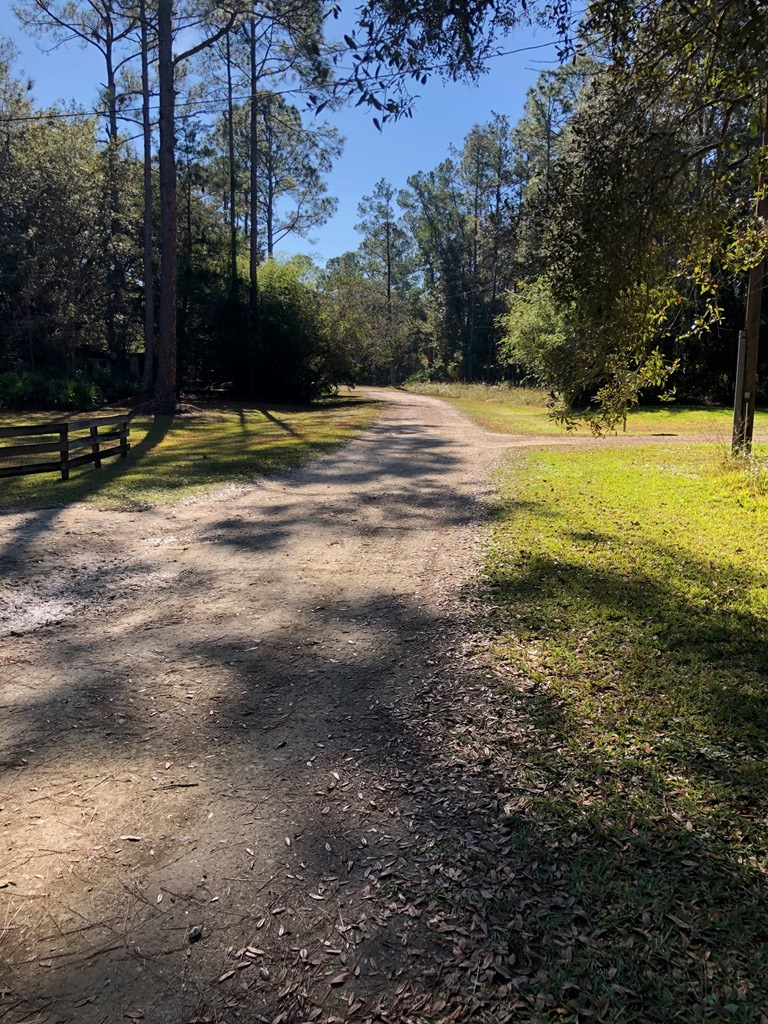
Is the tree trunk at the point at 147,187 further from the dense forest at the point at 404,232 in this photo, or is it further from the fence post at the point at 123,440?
the fence post at the point at 123,440

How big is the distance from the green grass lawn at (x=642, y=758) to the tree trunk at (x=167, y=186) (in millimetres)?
17147

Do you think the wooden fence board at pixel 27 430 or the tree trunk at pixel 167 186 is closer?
the wooden fence board at pixel 27 430

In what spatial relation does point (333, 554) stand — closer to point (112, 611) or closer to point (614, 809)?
point (112, 611)

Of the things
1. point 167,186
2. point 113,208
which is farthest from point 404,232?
point 167,186

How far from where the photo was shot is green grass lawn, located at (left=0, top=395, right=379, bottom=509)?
9.55m

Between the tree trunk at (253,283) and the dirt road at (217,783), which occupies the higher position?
the tree trunk at (253,283)

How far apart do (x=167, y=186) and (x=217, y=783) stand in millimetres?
20836

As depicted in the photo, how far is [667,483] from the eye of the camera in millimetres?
10031

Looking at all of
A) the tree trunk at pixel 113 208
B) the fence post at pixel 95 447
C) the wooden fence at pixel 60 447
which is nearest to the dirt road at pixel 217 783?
the wooden fence at pixel 60 447

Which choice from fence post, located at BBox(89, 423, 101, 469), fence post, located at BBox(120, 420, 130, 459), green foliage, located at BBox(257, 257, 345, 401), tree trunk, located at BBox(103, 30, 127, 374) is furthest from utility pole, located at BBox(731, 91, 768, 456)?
tree trunk, located at BBox(103, 30, 127, 374)

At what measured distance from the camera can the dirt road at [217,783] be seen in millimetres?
1960

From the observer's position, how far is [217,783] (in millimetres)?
2850

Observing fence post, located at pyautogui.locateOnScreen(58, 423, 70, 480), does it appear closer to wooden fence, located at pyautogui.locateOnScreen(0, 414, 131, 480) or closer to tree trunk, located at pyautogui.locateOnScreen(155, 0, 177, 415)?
wooden fence, located at pyautogui.locateOnScreen(0, 414, 131, 480)

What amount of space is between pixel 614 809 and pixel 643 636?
6.27 feet
